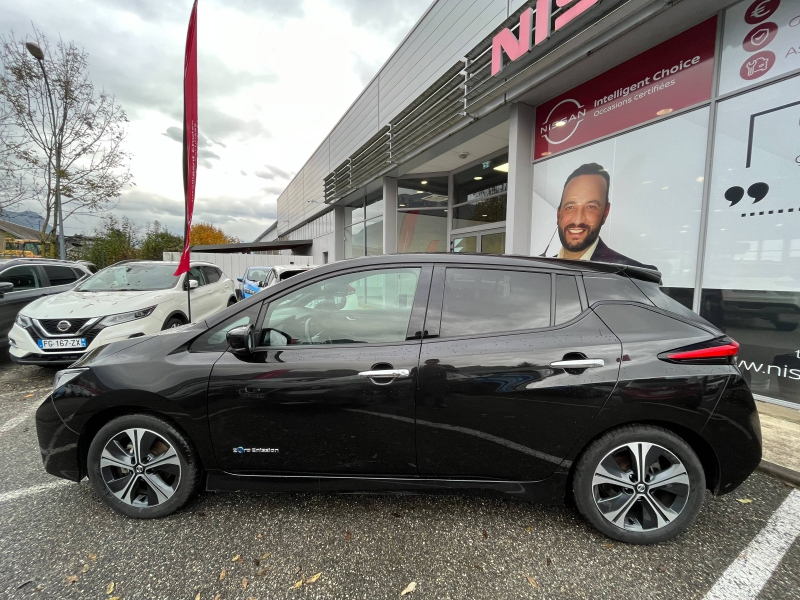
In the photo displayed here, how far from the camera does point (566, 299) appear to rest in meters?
1.96

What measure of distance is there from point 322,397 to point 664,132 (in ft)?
18.5

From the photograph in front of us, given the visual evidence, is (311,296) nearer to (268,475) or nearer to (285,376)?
(285,376)

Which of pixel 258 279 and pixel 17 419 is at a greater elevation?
pixel 258 279

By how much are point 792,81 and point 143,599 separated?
22.4ft

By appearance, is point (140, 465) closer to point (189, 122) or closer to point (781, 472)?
point (781, 472)

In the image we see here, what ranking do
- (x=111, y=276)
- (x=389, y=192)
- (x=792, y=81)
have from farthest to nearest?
(x=389, y=192) → (x=111, y=276) → (x=792, y=81)

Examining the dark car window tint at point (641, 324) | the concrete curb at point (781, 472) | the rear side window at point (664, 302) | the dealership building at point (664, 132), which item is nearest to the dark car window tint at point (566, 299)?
the dark car window tint at point (641, 324)

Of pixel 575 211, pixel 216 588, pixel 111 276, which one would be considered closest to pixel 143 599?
pixel 216 588

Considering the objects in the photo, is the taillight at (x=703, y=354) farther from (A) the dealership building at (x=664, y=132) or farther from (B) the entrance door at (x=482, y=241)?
(B) the entrance door at (x=482, y=241)

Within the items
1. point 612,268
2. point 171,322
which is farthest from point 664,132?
point 171,322

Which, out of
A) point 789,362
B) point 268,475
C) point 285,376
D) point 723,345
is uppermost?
point 723,345

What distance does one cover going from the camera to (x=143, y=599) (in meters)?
1.55

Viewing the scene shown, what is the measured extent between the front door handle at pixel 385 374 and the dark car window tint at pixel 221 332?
771 mm

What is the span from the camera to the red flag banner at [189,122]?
193 inches
